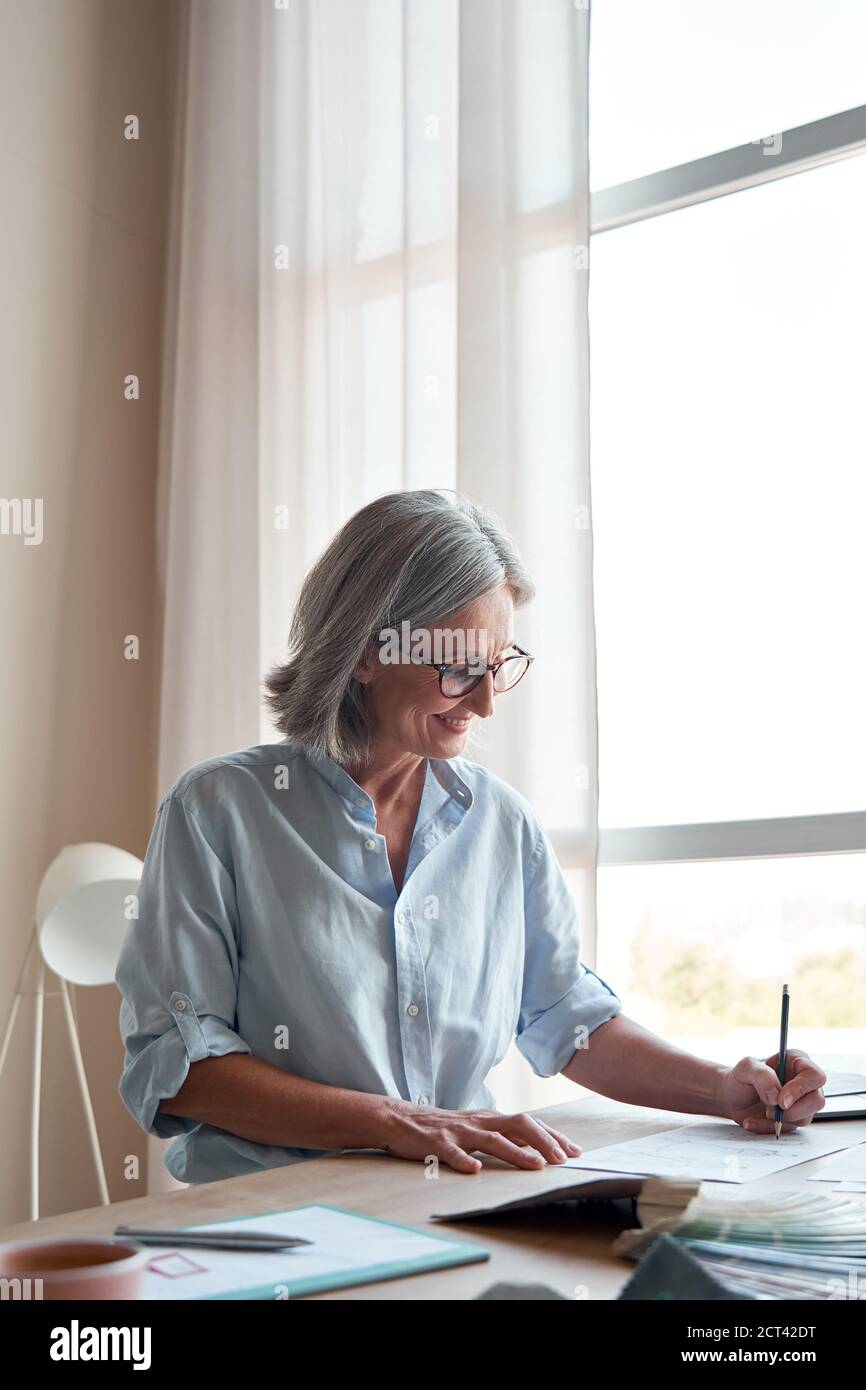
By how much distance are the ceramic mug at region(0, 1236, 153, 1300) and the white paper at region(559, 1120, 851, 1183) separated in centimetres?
51

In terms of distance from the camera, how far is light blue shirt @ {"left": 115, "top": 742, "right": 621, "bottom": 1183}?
4.26 ft

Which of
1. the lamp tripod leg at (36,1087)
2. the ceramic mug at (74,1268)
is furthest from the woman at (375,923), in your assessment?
the lamp tripod leg at (36,1087)

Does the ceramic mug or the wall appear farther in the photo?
the wall

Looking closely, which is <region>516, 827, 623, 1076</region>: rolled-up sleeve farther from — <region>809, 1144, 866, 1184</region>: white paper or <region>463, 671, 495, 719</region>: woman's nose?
<region>809, 1144, 866, 1184</region>: white paper

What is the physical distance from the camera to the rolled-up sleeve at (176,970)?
1257mm

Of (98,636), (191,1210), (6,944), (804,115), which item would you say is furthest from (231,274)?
(191,1210)

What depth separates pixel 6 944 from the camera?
2619 millimetres

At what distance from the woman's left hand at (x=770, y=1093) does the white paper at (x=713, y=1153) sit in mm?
14

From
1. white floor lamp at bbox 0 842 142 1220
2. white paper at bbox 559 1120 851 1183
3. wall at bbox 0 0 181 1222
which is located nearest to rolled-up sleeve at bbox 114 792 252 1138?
white paper at bbox 559 1120 851 1183

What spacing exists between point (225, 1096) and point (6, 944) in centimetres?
154

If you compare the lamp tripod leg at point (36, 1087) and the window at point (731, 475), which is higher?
the window at point (731, 475)

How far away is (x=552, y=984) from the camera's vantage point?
1.62m

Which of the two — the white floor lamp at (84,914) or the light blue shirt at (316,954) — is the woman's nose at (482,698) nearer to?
the light blue shirt at (316,954)
